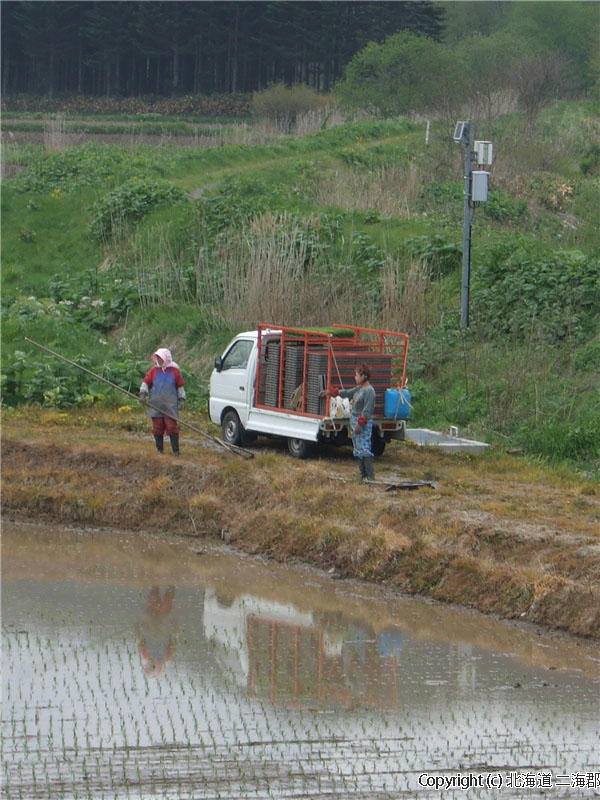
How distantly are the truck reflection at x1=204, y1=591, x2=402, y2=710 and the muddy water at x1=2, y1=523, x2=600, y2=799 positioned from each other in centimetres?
3

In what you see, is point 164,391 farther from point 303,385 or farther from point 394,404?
point 394,404

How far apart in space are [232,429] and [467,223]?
19.9ft

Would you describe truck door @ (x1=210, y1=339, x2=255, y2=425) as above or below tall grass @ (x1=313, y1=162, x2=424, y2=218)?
below

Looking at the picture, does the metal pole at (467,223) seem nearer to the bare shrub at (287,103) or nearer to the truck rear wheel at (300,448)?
the truck rear wheel at (300,448)

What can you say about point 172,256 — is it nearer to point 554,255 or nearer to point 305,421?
point 554,255

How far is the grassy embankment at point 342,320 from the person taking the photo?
1372cm

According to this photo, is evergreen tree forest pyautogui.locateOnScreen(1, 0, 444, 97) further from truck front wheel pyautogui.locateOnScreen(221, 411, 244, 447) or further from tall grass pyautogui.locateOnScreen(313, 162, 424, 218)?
truck front wheel pyautogui.locateOnScreen(221, 411, 244, 447)

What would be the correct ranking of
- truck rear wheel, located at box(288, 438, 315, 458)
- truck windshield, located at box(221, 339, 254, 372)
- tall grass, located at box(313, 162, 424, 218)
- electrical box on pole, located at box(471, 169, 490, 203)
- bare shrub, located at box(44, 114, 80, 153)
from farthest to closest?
bare shrub, located at box(44, 114, 80, 153) < tall grass, located at box(313, 162, 424, 218) < electrical box on pole, located at box(471, 169, 490, 203) < truck windshield, located at box(221, 339, 254, 372) < truck rear wheel, located at box(288, 438, 315, 458)

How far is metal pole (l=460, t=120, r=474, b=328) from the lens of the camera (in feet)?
69.6

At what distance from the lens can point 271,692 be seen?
968 centimetres

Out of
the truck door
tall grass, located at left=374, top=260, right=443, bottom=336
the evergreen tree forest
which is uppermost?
the evergreen tree forest

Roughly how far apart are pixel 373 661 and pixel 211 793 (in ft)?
11.2

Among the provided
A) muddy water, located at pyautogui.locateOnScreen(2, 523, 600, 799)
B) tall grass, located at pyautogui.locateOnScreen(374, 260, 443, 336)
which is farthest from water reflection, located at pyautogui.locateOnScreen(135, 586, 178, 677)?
tall grass, located at pyautogui.locateOnScreen(374, 260, 443, 336)

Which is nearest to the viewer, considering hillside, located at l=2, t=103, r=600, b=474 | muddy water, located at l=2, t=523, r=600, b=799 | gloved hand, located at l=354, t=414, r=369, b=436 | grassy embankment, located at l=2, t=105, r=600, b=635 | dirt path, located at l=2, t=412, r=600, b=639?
muddy water, located at l=2, t=523, r=600, b=799
